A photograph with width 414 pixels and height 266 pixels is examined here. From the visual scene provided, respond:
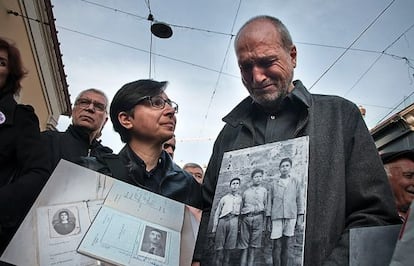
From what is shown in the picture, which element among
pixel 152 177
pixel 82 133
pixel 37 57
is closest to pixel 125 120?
pixel 152 177

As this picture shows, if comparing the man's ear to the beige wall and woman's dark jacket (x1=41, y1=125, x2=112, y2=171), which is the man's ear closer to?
woman's dark jacket (x1=41, y1=125, x2=112, y2=171)

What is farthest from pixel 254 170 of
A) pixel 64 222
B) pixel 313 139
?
pixel 64 222

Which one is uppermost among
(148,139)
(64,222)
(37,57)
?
(37,57)

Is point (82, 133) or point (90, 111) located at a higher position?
point (90, 111)

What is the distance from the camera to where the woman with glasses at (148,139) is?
126cm

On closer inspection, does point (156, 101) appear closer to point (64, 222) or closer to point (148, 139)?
point (148, 139)

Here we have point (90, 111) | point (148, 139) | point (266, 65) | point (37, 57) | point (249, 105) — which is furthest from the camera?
point (37, 57)

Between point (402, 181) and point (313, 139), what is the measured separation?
46.3 inches

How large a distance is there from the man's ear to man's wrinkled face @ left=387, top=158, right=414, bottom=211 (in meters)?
1.43

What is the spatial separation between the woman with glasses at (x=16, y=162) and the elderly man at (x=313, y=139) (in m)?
0.55

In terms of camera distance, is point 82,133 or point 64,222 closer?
point 64,222

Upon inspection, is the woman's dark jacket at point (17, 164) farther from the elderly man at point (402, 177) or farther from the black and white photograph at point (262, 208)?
the elderly man at point (402, 177)

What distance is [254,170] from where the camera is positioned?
0.88 m

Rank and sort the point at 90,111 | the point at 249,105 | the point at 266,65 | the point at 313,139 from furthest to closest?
the point at 90,111 < the point at 249,105 < the point at 266,65 < the point at 313,139
